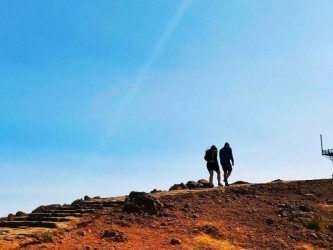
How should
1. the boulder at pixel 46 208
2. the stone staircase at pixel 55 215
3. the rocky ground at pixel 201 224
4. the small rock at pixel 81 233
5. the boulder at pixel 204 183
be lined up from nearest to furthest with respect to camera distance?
the rocky ground at pixel 201 224 → the small rock at pixel 81 233 → the stone staircase at pixel 55 215 → the boulder at pixel 46 208 → the boulder at pixel 204 183

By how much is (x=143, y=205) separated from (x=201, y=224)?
2235 millimetres

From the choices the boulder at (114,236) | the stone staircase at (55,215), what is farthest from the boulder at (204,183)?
the boulder at (114,236)

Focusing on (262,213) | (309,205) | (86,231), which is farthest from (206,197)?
(86,231)

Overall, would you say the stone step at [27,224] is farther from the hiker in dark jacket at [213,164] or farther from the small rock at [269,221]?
the hiker in dark jacket at [213,164]

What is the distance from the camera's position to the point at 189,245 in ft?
41.0

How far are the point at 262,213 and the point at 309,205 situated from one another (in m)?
2.05

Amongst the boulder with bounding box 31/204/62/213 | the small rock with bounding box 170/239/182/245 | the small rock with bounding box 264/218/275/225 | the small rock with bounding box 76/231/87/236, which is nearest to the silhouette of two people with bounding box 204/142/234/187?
the small rock with bounding box 264/218/275/225

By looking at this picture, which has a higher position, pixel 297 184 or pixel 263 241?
pixel 297 184

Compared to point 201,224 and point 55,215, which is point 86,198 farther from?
point 201,224

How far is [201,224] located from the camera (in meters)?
14.1

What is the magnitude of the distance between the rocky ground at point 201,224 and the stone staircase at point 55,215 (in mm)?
164

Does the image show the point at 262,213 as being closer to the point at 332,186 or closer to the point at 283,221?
the point at 283,221

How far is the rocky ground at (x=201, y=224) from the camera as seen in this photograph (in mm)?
12344

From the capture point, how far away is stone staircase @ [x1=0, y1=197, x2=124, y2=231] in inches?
550
